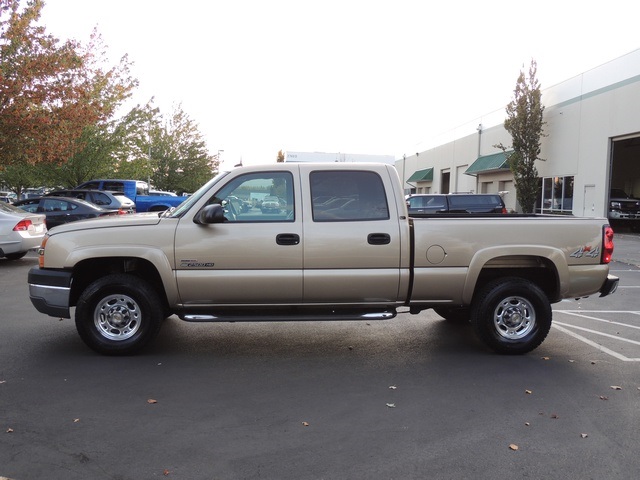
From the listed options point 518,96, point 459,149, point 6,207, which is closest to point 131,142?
point 6,207

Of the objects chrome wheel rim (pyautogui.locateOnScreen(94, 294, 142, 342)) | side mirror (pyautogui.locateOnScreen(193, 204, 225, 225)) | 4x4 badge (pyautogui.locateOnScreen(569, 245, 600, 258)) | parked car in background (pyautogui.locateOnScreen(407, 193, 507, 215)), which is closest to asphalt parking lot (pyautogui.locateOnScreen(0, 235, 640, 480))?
chrome wheel rim (pyautogui.locateOnScreen(94, 294, 142, 342))

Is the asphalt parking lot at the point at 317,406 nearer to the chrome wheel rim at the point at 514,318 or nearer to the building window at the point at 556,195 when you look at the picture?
the chrome wheel rim at the point at 514,318

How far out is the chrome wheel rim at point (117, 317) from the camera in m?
5.93

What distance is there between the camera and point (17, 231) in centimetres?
1223

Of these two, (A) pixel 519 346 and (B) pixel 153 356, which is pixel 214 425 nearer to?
(B) pixel 153 356

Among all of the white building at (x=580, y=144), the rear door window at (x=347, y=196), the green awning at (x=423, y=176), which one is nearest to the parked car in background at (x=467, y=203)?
the white building at (x=580, y=144)

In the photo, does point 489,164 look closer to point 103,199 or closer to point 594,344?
point 103,199

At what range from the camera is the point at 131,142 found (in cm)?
2802

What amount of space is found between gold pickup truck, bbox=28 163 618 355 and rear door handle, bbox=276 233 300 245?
0.03 ft

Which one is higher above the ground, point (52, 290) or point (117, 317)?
point (52, 290)

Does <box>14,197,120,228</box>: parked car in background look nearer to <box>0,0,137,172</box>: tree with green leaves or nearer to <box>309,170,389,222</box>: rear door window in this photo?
<box>0,0,137,172</box>: tree with green leaves

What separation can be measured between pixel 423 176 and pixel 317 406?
4419cm

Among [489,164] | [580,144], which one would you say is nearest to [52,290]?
[580,144]

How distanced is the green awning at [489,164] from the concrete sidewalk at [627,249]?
8672 mm
